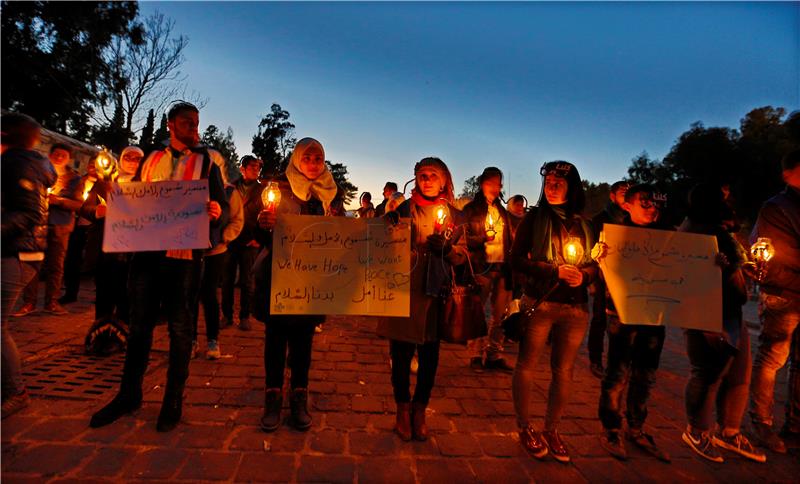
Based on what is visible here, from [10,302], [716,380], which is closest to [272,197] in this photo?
[10,302]

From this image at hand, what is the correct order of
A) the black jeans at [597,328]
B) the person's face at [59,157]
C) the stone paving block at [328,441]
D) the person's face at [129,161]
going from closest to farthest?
the stone paving block at [328,441]
the person's face at [129,161]
the black jeans at [597,328]
the person's face at [59,157]

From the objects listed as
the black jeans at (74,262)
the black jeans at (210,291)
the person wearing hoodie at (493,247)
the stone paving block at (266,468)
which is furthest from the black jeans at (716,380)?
the black jeans at (74,262)

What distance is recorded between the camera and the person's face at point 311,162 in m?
3.03

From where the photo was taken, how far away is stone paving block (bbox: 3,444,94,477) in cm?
217

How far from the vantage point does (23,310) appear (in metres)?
5.41

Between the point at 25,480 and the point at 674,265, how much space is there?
4390mm

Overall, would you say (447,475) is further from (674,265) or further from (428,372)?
(674,265)

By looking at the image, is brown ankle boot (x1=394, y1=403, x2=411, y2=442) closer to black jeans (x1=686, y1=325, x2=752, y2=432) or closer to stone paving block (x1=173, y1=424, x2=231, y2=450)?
stone paving block (x1=173, y1=424, x2=231, y2=450)

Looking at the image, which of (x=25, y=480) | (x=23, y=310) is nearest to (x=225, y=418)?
(x=25, y=480)

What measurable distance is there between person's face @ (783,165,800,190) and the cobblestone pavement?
231 cm

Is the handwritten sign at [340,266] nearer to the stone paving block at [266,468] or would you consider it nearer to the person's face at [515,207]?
the stone paving block at [266,468]

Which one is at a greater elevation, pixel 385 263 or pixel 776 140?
pixel 776 140

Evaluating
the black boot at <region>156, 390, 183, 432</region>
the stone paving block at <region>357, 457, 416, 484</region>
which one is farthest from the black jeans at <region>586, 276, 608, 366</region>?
the black boot at <region>156, 390, 183, 432</region>

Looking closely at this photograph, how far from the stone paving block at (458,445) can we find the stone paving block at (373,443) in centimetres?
34
